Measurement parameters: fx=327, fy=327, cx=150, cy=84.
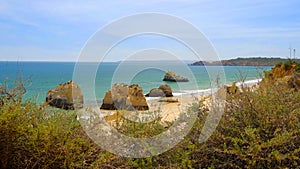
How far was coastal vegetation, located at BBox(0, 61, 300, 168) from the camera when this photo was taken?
9.25 ft

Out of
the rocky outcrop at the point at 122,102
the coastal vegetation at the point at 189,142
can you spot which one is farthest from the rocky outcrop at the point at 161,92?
the coastal vegetation at the point at 189,142

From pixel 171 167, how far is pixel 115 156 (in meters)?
0.53

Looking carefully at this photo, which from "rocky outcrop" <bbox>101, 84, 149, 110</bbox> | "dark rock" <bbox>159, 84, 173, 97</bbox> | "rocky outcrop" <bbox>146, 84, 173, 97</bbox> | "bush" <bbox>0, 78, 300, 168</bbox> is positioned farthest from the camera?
"dark rock" <bbox>159, 84, 173, 97</bbox>

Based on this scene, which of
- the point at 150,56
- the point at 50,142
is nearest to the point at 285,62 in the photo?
the point at 150,56

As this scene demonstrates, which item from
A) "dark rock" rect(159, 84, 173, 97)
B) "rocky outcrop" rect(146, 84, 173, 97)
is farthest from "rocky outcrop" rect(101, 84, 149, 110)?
"dark rock" rect(159, 84, 173, 97)

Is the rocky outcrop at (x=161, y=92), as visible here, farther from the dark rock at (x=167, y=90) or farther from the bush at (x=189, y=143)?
the bush at (x=189, y=143)

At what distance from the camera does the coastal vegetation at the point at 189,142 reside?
282cm

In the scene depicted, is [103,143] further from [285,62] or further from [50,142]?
[285,62]

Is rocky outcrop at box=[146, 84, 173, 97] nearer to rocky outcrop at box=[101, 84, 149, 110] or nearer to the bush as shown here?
rocky outcrop at box=[101, 84, 149, 110]

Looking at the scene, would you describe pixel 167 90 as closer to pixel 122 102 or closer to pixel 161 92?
pixel 161 92

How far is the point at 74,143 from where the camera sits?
3049mm

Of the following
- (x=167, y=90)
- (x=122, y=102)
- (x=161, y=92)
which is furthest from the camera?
(x=167, y=90)

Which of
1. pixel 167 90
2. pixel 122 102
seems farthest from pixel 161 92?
pixel 122 102

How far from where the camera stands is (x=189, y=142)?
9.86 ft
